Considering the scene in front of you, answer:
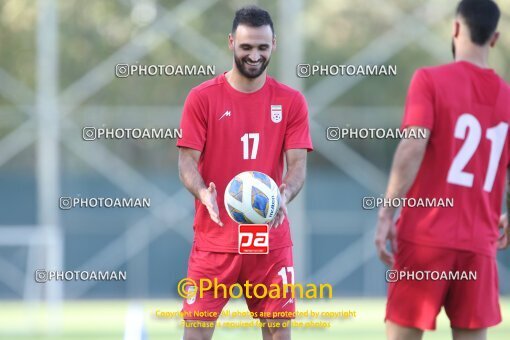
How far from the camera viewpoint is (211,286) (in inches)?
245

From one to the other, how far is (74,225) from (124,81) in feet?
8.13

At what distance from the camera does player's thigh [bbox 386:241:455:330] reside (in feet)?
18.2

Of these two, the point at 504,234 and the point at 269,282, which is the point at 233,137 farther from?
the point at 504,234

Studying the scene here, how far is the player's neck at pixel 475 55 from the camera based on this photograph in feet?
18.4

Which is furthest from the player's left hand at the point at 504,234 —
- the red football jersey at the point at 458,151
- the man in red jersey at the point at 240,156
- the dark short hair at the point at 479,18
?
the man in red jersey at the point at 240,156

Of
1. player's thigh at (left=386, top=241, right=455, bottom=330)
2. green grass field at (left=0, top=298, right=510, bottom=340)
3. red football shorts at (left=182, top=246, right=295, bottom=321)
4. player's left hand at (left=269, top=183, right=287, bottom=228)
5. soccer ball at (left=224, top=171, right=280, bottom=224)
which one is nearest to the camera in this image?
player's thigh at (left=386, top=241, right=455, bottom=330)

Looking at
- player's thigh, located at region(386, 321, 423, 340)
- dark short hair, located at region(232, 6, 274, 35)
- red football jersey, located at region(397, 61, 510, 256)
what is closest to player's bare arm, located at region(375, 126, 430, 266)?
red football jersey, located at region(397, 61, 510, 256)

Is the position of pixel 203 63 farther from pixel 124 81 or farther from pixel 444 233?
pixel 444 233

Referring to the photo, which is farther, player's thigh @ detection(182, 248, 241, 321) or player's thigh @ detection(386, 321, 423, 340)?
player's thigh @ detection(182, 248, 241, 321)

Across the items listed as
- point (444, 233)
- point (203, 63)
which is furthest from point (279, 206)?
point (203, 63)

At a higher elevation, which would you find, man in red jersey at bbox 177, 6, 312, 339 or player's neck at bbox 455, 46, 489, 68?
player's neck at bbox 455, 46, 489, 68

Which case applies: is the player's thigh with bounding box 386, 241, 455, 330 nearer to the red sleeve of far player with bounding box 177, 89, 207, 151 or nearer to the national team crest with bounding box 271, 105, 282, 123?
the national team crest with bounding box 271, 105, 282, 123

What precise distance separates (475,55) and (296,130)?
1170 millimetres

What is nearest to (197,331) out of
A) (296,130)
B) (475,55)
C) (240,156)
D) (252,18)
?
(240,156)
